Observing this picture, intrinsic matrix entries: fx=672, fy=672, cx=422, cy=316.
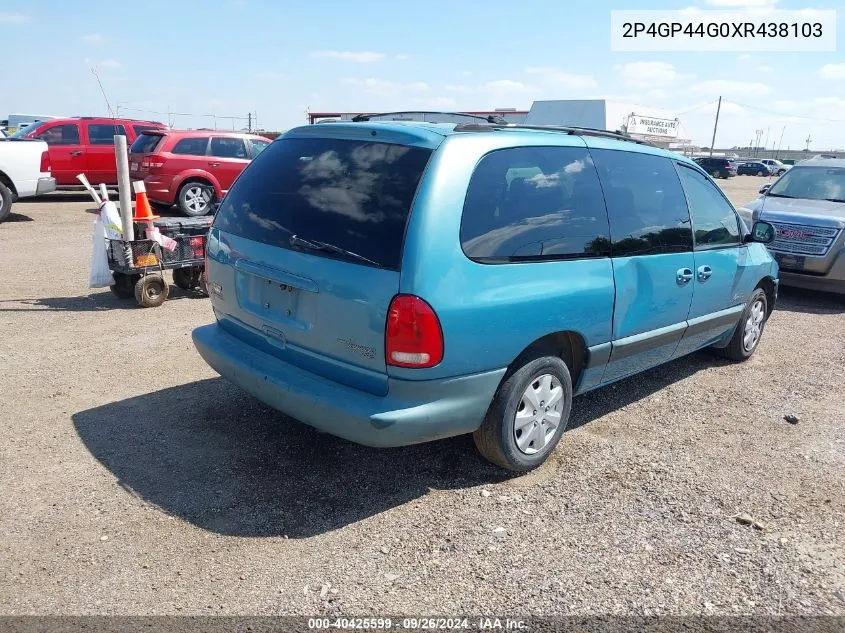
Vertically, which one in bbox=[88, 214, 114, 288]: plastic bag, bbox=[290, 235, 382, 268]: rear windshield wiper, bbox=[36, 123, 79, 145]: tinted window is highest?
bbox=[36, 123, 79, 145]: tinted window

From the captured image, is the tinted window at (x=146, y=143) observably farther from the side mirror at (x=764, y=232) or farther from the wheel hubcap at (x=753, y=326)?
the wheel hubcap at (x=753, y=326)

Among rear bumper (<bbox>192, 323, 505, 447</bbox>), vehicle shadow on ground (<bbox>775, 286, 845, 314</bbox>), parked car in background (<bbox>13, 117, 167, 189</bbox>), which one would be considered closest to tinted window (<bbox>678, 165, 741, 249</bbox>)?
rear bumper (<bbox>192, 323, 505, 447</bbox>)

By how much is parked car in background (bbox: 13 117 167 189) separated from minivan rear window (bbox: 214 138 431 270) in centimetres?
1334

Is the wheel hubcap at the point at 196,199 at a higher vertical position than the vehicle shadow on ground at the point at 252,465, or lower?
higher

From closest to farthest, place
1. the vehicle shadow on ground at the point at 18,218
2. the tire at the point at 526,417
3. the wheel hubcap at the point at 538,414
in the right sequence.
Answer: the tire at the point at 526,417 → the wheel hubcap at the point at 538,414 → the vehicle shadow on ground at the point at 18,218

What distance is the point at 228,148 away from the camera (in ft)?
45.2

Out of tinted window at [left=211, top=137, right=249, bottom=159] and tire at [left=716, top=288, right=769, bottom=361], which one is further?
tinted window at [left=211, top=137, right=249, bottom=159]

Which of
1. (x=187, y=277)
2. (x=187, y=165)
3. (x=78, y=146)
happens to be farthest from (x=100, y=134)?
(x=187, y=277)

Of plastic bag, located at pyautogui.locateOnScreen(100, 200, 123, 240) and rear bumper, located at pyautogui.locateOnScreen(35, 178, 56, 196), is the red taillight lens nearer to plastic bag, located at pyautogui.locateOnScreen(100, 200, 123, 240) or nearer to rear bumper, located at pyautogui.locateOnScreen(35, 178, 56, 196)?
plastic bag, located at pyautogui.locateOnScreen(100, 200, 123, 240)

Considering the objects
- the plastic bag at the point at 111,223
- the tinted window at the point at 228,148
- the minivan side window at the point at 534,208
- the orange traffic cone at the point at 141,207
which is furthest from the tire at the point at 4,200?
the minivan side window at the point at 534,208

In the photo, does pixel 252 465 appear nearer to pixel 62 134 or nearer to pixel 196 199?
pixel 196 199

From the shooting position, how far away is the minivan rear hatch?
3129 mm

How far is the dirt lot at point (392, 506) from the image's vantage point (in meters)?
2.79

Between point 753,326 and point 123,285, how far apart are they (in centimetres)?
625
